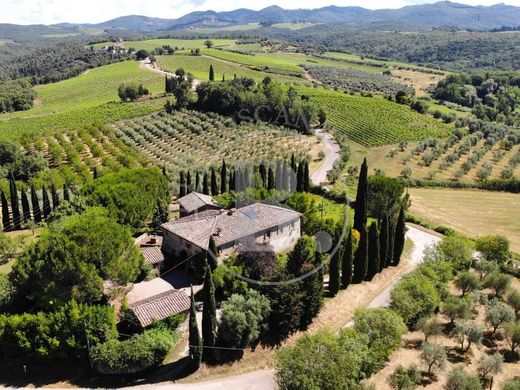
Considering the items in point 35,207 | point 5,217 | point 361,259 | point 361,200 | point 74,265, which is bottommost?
point 5,217

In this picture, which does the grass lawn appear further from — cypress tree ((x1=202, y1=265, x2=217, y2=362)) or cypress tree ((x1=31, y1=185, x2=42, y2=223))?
cypress tree ((x1=31, y1=185, x2=42, y2=223))

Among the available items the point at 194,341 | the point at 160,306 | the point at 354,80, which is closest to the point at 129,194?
the point at 160,306

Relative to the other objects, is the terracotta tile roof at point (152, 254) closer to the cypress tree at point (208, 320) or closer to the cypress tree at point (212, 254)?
the cypress tree at point (212, 254)

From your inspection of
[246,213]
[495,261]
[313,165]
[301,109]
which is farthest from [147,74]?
[495,261]

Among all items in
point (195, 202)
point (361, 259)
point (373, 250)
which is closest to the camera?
point (361, 259)

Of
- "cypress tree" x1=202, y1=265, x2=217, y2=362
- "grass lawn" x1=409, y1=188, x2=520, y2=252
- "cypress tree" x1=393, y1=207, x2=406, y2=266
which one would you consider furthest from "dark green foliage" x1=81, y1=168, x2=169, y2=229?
"grass lawn" x1=409, y1=188, x2=520, y2=252

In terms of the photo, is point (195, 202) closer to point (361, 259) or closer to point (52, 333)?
point (361, 259)

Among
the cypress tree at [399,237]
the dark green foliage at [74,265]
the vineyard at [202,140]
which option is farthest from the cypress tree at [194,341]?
the vineyard at [202,140]

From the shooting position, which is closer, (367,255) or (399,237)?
(367,255)
